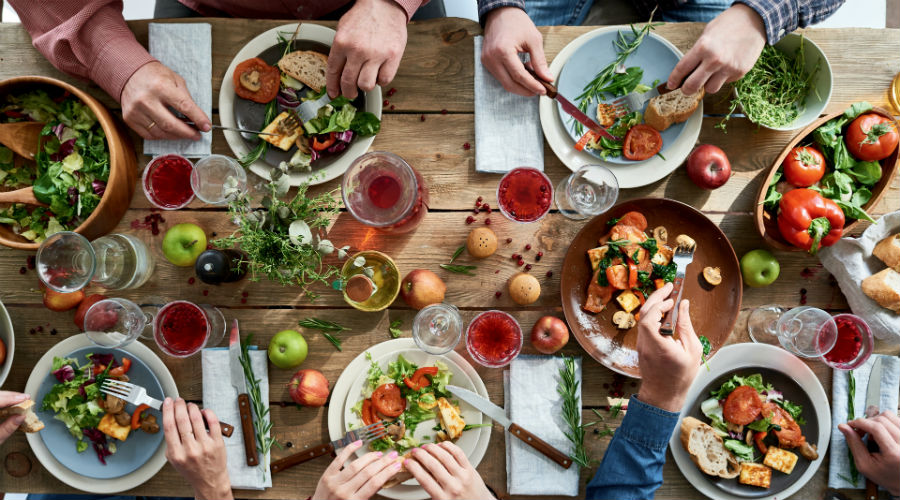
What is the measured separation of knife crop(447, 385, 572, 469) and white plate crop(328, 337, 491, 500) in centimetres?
4

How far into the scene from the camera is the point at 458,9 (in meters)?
3.06

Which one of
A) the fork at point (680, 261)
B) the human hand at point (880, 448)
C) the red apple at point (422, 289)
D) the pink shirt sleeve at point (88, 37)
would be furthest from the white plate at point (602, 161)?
the pink shirt sleeve at point (88, 37)

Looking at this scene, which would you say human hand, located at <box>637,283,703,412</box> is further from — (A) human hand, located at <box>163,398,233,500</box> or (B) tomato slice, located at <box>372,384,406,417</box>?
(A) human hand, located at <box>163,398,233,500</box>

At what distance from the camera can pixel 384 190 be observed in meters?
1.84

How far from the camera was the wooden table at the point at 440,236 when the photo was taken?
1.94m

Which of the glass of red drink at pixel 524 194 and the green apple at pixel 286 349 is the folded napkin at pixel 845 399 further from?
the green apple at pixel 286 349

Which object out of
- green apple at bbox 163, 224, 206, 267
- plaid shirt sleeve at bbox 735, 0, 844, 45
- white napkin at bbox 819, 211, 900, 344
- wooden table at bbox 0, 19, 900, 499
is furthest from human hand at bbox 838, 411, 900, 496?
green apple at bbox 163, 224, 206, 267

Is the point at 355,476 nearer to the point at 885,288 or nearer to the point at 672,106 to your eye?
the point at 672,106

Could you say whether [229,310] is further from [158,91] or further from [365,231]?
[158,91]

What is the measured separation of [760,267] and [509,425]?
100cm

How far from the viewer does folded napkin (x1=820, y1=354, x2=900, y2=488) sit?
1.93 m

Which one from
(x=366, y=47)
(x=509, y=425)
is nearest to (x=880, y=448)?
(x=509, y=425)

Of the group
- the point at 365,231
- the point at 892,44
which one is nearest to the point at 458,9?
the point at 365,231

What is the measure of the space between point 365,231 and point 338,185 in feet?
0.61
